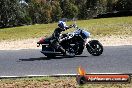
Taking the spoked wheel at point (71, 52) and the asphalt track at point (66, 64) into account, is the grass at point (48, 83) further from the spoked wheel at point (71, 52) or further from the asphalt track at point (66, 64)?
the spoked wheel at point (71, 52)

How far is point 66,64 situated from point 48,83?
12.0 feet

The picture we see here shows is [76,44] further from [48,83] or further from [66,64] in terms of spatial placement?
[48,83]

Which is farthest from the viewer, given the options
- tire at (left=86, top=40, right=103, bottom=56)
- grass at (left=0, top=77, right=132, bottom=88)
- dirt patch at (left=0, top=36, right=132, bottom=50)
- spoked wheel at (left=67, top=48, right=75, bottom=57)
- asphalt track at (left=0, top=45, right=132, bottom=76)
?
dirt patch at (left=0, top=36, right=132, bottom=50)

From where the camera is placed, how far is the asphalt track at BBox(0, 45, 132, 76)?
40.4ft

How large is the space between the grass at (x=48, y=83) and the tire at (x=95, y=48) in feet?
15.6

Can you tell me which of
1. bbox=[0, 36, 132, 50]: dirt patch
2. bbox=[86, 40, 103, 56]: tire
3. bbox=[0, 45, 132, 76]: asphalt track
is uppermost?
bbox=[86, 40, 103, 56]: tire

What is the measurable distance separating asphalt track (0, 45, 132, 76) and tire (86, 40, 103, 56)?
0.20 metres

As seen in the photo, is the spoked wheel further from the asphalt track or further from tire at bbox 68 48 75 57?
the asphalt track

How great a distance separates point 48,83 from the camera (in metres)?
10.2

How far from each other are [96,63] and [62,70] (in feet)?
5.04

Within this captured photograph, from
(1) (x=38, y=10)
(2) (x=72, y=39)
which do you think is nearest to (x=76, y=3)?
(1) (x=38, y=10)

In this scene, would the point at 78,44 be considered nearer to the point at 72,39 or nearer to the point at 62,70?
the point at 72,39

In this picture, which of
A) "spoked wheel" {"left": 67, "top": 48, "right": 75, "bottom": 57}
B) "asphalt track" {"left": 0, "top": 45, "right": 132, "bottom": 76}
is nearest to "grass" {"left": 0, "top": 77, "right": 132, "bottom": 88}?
"asphalt track" {"left": 0, "top": 45, "right": 132, "bottom": 76}

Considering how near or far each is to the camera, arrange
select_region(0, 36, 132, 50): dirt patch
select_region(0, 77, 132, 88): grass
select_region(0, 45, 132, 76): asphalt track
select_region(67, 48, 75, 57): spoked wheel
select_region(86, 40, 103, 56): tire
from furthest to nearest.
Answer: select_region(0, 36, 132, 50): dirt patch → select_region(67, 48, 75, 57): spoked wheel → select_region(86, 40, 103, 56): tire → select_region(0, 45, 132, 76): asphalt track → select_region(0, 77, 132, 88): grass
